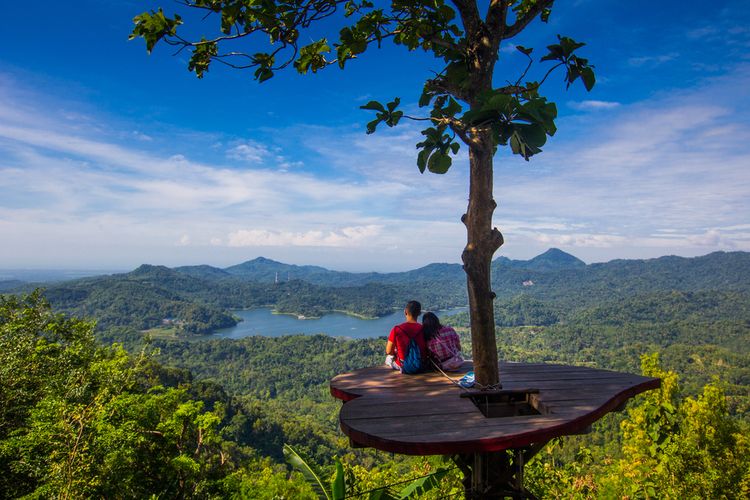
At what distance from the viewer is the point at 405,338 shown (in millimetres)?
3283

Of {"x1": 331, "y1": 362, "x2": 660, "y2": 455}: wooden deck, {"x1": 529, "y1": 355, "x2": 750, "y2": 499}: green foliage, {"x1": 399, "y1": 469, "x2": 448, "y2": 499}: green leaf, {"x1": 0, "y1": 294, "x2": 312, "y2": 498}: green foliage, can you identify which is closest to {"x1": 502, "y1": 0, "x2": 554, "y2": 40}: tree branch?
{"x1": 331, "y1": 362, "x2": 660, "y2": 455}: wooden deck

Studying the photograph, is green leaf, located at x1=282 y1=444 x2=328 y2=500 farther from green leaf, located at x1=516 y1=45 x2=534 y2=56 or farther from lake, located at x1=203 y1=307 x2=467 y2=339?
lake, located at x1=203 y1=307 x2=467 y2=339

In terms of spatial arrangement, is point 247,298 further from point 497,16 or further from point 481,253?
point 497,16

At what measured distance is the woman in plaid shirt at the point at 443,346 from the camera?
3264 mm

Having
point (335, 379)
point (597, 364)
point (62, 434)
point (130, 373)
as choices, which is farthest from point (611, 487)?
point (597, 364)

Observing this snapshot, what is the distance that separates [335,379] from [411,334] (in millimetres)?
741

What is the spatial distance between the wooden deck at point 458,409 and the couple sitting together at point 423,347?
0.11 metres

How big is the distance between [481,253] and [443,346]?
1.11 m

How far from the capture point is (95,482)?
13.9 feet

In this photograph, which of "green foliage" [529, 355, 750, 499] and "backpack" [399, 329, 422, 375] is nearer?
"backpack" [399, 329, 422, 375]

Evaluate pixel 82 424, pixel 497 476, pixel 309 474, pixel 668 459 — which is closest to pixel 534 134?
pixel 497 476

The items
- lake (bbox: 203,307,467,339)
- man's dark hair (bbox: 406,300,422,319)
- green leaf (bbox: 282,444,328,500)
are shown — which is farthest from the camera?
lake (bbox: 203,307,467,339)

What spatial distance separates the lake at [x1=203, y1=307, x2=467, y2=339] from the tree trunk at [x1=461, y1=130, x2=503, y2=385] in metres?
104

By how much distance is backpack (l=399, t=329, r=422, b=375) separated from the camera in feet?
10.5
